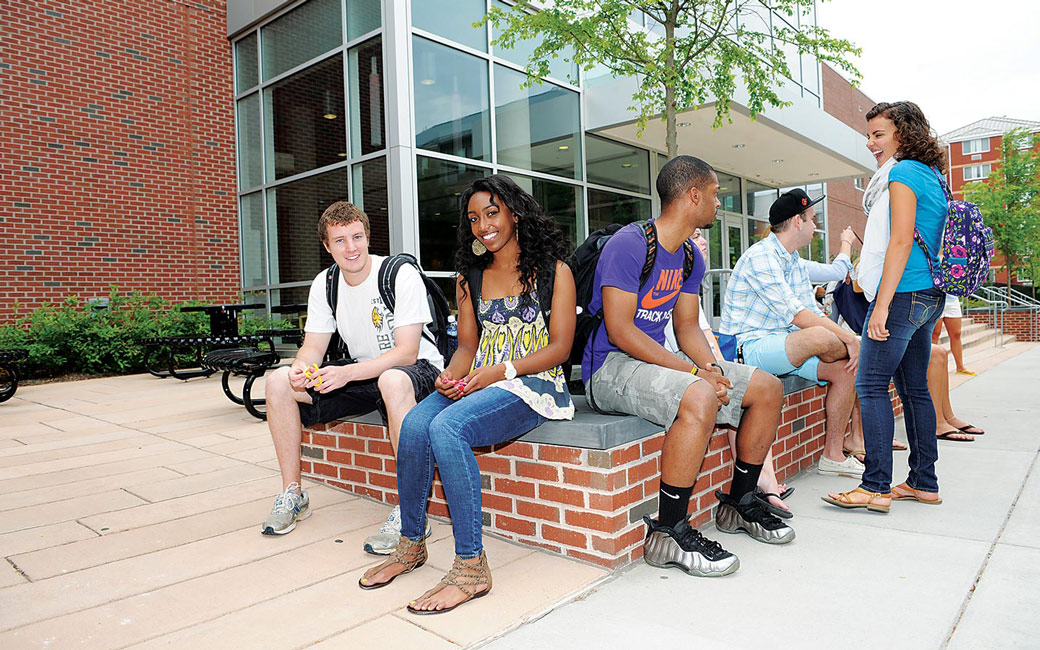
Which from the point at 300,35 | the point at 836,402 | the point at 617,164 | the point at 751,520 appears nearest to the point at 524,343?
the point at 751,520

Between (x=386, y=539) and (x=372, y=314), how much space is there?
1.01 meters

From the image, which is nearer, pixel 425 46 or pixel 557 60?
pixel 425 46

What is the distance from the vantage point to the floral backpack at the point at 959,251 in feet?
10.2

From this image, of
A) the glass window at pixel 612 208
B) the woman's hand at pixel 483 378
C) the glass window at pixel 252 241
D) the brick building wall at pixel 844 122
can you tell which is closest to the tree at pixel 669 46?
the glass window at pixel 612 208

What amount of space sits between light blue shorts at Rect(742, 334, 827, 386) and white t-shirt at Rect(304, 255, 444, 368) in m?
1.74

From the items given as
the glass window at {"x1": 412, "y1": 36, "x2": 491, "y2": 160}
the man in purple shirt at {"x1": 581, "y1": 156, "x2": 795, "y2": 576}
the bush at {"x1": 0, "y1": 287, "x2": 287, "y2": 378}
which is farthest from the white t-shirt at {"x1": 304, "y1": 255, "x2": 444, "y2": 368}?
the bush at {"x1": 0, "y1": 287, "x2": 287, "y2": 378}

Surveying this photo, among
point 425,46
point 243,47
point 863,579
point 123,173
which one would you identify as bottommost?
point 863,579

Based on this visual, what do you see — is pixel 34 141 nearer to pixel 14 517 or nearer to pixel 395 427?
pixel 14 517

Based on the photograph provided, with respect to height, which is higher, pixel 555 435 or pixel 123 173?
pixel 123 173

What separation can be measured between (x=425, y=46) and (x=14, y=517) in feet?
24.9

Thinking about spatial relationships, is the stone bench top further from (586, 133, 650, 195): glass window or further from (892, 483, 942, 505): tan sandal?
(586, 133, 650, 195): glass window

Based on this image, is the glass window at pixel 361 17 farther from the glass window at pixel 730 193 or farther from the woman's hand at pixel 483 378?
the glass window at pixel 730 193

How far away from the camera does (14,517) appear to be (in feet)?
11.1

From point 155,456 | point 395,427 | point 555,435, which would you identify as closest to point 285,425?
point 395,427
